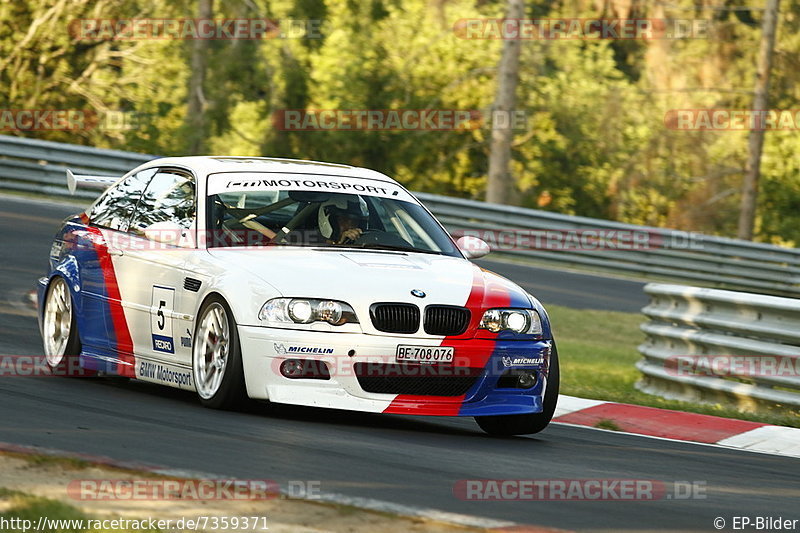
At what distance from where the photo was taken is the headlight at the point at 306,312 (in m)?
7.31

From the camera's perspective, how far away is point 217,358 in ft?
24.8

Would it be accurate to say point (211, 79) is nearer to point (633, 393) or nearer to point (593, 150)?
point (593, 150)

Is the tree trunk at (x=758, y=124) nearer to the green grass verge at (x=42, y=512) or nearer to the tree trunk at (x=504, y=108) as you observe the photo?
the tree trunk at (x=504, y=108)

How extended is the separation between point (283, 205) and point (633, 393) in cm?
419

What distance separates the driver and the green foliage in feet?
76.7

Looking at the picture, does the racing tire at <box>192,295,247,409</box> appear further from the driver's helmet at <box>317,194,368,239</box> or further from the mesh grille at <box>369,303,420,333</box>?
the driver's helmet at <box>317,194,368,239</box>

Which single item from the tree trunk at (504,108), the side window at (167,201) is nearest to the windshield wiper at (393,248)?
the side window at (167,201)

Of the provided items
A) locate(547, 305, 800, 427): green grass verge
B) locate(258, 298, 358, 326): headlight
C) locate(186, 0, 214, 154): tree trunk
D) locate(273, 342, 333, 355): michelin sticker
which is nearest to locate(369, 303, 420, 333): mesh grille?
locate(258, 298, 358, 326): headlight

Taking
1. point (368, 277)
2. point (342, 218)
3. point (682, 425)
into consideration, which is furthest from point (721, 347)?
point (368, 277)

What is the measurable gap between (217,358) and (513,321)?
5.42 ft

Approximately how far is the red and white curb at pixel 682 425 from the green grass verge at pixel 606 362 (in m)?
0.48

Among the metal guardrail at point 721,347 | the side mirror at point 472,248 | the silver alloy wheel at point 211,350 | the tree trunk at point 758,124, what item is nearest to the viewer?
the silver alloy wheel at point 211,350

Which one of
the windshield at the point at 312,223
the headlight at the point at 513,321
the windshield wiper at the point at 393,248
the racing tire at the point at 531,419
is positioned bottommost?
the racing tire at the point at 531,419

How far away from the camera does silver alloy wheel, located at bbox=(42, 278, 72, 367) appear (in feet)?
30.0
